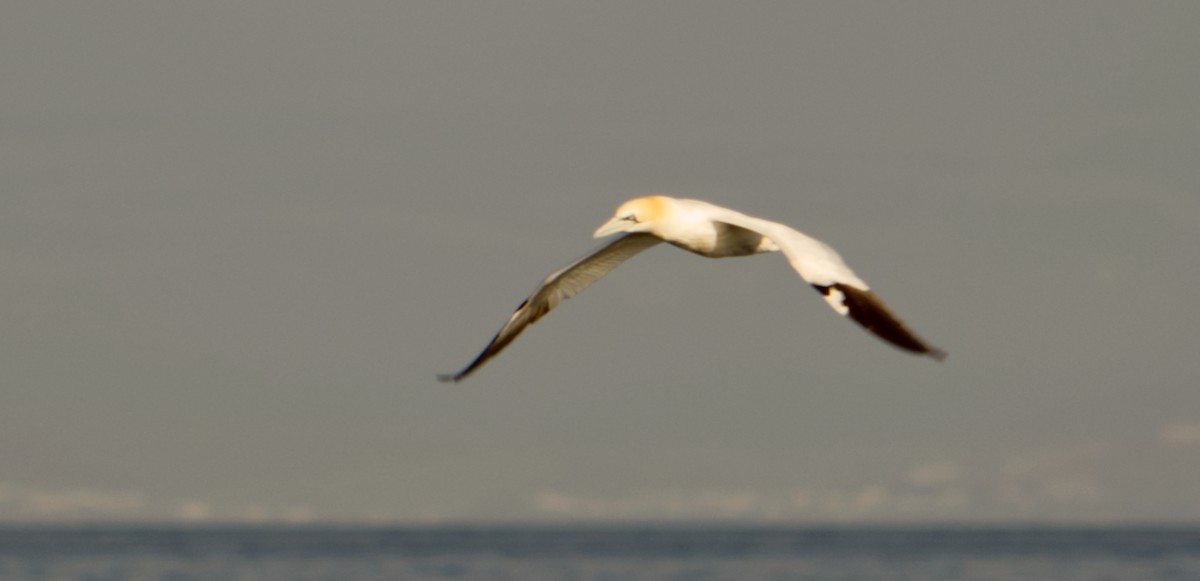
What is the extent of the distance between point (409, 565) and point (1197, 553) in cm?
4824

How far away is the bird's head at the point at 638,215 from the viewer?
1909 centimetres

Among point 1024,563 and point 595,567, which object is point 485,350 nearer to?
point 595,567

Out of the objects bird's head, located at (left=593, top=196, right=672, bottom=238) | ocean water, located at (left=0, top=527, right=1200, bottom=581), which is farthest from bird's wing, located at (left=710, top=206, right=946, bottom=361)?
ocean water, located at (left=0, top=527, right=1200, bottom=581)

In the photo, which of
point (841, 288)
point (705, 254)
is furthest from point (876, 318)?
point (705, 254)

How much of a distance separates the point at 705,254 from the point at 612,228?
1130 millimetres

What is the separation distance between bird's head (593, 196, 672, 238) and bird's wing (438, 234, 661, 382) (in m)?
0.87

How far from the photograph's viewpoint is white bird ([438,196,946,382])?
1479 cm

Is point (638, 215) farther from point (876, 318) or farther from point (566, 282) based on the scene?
point (876, 318)

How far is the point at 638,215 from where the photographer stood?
19.2 meters

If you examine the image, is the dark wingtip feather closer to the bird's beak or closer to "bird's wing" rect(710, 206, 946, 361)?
"bird's wing" rect(710, 206, 946, 361)

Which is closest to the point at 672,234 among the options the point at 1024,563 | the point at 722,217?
the point at 722,217

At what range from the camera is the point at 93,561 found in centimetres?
9325

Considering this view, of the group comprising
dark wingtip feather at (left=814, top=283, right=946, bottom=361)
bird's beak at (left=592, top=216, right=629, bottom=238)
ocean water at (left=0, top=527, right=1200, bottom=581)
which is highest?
bird's beak at (left=592, top=216, right=629, bottom=238)

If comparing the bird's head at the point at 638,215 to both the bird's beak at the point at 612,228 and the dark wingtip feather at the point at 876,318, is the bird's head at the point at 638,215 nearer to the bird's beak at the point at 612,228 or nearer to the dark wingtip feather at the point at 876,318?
the bird's beak at the point at 612,228
